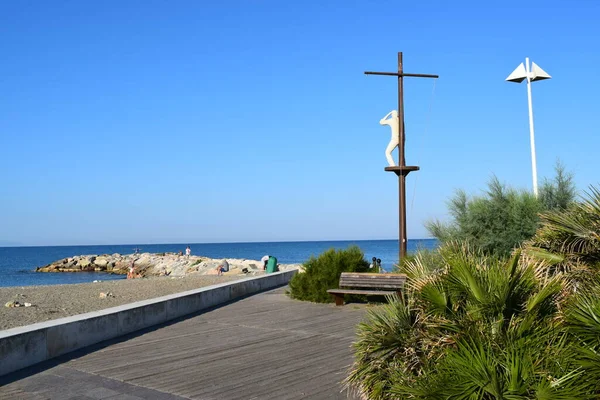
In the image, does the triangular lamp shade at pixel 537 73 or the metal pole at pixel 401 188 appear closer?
the metal pole at pixel 401 188

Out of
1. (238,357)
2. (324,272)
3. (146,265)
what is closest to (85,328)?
(238,357)

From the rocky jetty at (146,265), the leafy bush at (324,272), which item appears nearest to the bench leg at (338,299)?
the leafy bush at (324,272)

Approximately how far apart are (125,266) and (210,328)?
58.8 meters

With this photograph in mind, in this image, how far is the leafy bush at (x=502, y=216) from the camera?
42.5ft

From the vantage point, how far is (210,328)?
962cm

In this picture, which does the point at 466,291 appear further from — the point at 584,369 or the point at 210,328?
the point at 210,328

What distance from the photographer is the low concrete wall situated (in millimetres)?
6613

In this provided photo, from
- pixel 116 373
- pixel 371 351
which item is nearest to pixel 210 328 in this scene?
pixel 116 373

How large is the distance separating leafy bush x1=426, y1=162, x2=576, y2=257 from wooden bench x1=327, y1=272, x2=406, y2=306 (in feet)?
7.69

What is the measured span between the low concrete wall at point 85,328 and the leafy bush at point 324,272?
7.25ft

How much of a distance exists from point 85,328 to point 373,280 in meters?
5.80

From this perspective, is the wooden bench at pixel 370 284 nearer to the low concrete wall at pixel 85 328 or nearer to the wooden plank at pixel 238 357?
the wooden plank at pixel 238 357

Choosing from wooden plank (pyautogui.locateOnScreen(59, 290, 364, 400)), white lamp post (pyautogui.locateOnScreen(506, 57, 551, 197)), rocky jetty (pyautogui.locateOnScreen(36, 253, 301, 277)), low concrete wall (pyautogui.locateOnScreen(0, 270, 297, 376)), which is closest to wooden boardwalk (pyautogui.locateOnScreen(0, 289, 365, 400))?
wooden plank (pyautogui.locateOnScreen(59, 290, 364, 400))

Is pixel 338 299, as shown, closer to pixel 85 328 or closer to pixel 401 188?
pixel 401 188
